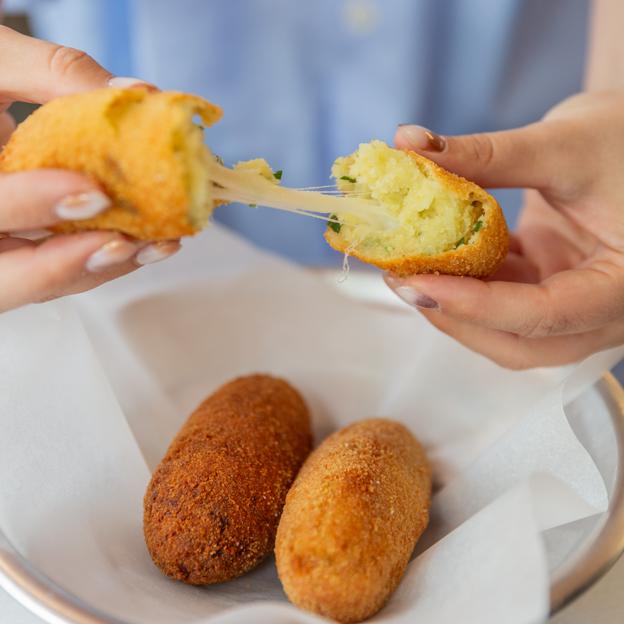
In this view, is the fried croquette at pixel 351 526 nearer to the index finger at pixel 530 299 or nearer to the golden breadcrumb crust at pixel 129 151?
the index finger at pixel 530 299

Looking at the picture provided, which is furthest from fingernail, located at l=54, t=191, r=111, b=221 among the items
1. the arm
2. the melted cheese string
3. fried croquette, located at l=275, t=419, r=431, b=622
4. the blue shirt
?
the arm

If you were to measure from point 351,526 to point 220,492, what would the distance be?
21cm

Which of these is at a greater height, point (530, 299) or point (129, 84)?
point (129, 84)

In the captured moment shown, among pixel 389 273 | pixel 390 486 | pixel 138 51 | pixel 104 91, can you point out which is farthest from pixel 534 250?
pixel 138 51

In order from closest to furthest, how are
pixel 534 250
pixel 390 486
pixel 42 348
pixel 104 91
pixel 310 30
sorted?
1. pixel 104 91
2. pixel 390 486
3. pixel 42 348
4. pixel 534 250
5. pixel 310 30

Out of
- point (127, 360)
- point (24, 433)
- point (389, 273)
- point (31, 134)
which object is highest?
point (31, 134)

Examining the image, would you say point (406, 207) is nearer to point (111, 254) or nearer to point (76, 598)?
point (111, 254)

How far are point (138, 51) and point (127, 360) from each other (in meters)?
0.87

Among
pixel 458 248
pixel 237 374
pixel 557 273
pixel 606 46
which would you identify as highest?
pixel 606 46

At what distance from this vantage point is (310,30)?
180cm

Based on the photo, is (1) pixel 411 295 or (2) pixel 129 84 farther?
(1) pixel 411 295

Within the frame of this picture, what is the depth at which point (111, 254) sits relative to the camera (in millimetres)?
889

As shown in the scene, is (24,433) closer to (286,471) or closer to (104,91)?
(286,471)

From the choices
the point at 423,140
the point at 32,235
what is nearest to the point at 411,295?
the point at 423,140
